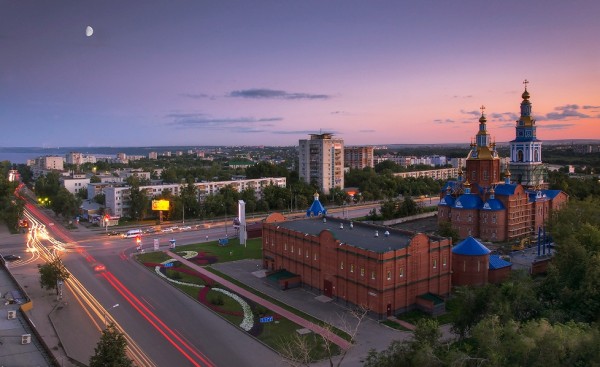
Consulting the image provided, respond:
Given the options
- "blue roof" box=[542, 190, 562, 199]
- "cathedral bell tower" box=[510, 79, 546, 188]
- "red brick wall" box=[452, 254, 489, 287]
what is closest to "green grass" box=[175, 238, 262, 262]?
"red brick wall" box=[452, 254, 489, 287]

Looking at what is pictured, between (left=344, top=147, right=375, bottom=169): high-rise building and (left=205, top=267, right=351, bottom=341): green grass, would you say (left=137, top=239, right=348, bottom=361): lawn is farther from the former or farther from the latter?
(left=344, top=147, right=375, bottom=169): high-rise building

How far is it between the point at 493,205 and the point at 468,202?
3174 mm

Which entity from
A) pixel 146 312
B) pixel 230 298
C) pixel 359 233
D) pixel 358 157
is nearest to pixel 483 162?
pixel 359 233

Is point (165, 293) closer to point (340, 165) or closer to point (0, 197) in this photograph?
point (0, 197)

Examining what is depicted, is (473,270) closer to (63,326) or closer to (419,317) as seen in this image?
(419,317)

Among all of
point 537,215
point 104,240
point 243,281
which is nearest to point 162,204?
point 104,240

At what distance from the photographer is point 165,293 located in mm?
41219

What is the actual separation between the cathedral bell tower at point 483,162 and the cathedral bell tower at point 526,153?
5.81 metres

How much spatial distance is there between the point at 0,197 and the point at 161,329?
59794 mm

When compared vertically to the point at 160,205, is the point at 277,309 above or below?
below

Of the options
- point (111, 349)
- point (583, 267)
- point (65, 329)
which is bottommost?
point (65, 329)

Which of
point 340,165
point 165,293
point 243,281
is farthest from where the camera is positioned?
point 340,165

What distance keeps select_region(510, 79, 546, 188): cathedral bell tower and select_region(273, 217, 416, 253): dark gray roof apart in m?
36.1

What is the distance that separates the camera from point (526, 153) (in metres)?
71.9
